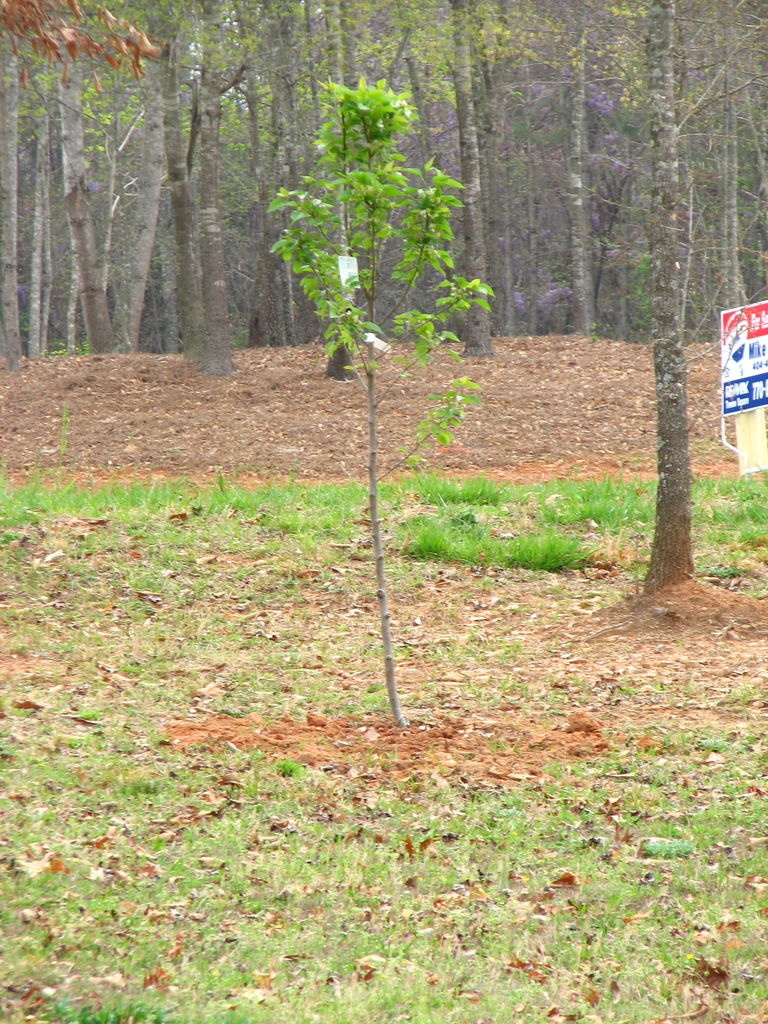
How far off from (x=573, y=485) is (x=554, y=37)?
15149 millimetres

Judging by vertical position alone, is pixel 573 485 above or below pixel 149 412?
below

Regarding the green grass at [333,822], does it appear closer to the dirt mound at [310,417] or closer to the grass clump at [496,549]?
the grass clump at [496,549]

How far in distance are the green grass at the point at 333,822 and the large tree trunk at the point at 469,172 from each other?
31.1 ft

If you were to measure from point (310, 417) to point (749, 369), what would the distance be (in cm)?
619

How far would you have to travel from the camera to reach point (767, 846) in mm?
4480

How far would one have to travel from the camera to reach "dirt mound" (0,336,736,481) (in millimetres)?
13031

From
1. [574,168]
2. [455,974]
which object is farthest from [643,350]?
[455,974]

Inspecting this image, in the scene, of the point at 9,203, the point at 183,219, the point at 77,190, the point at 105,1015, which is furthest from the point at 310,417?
the point at 105,1015

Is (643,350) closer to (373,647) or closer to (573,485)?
(573,485)

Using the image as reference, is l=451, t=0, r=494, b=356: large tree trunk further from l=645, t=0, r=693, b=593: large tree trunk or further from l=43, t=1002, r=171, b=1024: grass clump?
l=43, t=1002, r=171, b=1024: grass clump

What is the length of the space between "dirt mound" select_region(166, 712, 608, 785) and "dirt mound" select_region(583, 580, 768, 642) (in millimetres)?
1551

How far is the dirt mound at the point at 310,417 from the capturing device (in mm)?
13031

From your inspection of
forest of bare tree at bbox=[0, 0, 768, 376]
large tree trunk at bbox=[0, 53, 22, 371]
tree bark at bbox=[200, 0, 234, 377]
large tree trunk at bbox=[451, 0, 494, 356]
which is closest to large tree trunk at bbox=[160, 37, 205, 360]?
forest of bare tree at bbox=[0, 0, 768, 376]

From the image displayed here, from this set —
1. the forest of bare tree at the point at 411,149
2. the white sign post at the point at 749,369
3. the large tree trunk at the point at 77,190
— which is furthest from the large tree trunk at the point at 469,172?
the white sign post at the point at 749,369
